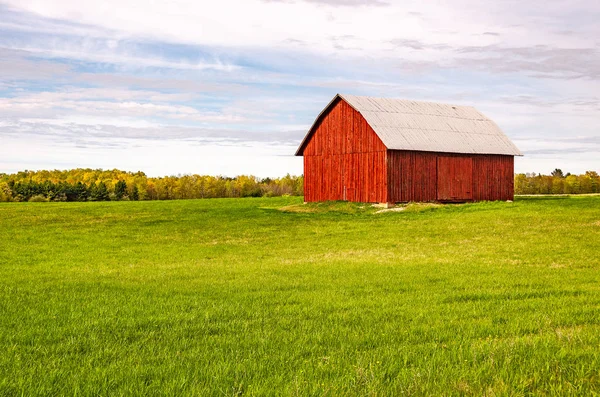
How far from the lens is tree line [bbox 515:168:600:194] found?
100 meters

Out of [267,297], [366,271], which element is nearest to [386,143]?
[366,271]

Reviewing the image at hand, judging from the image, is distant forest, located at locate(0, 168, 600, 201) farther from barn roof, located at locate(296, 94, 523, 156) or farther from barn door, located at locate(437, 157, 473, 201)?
barn door, located at locate(437, 157, 473, 201)

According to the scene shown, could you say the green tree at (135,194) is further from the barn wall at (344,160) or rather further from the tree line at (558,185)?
the tree line at (558,185)

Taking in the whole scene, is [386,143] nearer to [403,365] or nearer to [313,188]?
[313,188]

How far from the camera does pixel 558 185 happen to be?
101 m

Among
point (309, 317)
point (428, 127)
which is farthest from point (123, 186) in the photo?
point (309, 317)

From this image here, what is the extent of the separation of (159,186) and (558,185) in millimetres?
68496

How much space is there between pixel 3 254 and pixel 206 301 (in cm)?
1577

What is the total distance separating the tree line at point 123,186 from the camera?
86938 millimetres

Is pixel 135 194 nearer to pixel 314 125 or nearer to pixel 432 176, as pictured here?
pixel 314 125

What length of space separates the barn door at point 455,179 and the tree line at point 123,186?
45.6 meters

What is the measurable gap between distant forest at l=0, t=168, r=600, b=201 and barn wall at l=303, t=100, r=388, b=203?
38.7 m

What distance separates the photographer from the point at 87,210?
4553cm

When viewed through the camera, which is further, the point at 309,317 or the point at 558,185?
the point at 558,185
